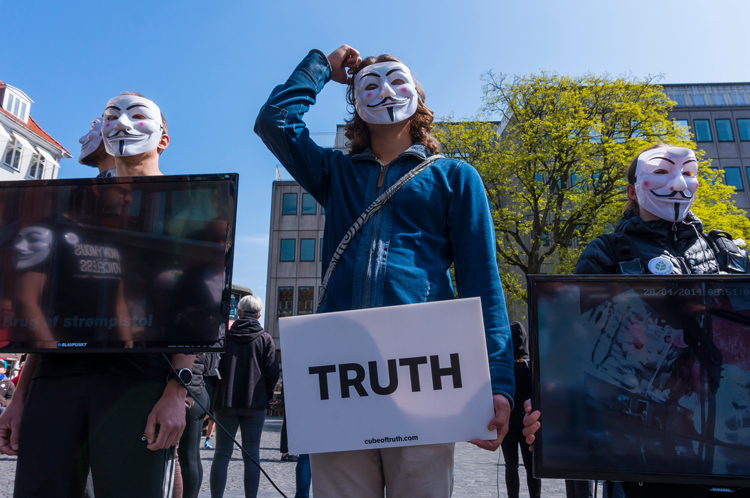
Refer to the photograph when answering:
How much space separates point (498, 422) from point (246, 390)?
13.2ft

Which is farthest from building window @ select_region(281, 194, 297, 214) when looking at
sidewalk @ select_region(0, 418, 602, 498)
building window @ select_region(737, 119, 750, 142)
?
building window @ select_region(737, 119, 750, 142)

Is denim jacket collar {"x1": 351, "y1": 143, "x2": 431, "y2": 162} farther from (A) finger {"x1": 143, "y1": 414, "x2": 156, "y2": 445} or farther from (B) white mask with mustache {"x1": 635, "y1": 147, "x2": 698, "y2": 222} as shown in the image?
(B) white mask with mustache {"x1": 635, "y1": 147, "x2": 698, "y2": 222}

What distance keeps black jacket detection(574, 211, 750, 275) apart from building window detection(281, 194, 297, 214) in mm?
33785

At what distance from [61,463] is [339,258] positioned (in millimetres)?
1324

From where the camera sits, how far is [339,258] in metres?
2.00

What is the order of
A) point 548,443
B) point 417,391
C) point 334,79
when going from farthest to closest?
point 334,79
point 548,443
point 417,391

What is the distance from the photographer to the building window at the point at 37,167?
40.3m

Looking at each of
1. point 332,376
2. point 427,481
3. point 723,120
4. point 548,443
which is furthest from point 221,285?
point 723,120

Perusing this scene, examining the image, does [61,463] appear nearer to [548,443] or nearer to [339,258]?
[339,258]

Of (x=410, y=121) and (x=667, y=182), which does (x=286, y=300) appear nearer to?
(x=667, y=182)

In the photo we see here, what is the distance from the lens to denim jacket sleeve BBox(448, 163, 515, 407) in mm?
1798

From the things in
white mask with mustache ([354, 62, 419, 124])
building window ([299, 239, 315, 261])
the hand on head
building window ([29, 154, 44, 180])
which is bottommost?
white mask with mustache ([354, 62, 419, 124])

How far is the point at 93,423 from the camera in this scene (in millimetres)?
2035

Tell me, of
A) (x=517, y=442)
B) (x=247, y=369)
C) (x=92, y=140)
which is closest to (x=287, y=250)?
(x=247, y=369)
